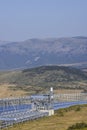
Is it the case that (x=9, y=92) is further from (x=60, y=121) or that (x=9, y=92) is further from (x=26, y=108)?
(x=60, y=121)

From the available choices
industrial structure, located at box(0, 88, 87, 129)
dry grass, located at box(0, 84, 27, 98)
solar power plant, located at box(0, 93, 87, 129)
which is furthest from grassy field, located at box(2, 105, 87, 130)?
dry grass, located at box(0, 84, 27, 98)

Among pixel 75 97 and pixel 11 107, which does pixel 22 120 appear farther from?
pixel 75 97

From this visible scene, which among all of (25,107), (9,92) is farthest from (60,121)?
(9,92)

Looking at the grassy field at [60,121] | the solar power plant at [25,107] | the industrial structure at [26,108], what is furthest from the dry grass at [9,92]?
the grassy field at [60,121]

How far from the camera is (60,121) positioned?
83.1 metres

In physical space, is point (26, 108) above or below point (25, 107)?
below

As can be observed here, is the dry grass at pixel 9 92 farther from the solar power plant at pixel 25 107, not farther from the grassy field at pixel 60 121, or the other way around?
the grassy field at pixel 60 121

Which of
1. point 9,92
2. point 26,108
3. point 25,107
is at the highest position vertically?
point 25,107

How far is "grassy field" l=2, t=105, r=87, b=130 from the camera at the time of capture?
75000 millimetres

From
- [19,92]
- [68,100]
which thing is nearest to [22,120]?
[68,100]

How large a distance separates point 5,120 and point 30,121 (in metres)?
8.77

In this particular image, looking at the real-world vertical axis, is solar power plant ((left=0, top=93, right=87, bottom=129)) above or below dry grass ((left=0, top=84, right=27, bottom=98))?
above

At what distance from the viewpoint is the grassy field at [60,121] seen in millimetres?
75000

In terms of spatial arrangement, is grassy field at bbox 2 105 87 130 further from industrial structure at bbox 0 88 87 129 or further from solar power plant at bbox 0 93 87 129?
solar power plant at bbox 0 93 87 129
